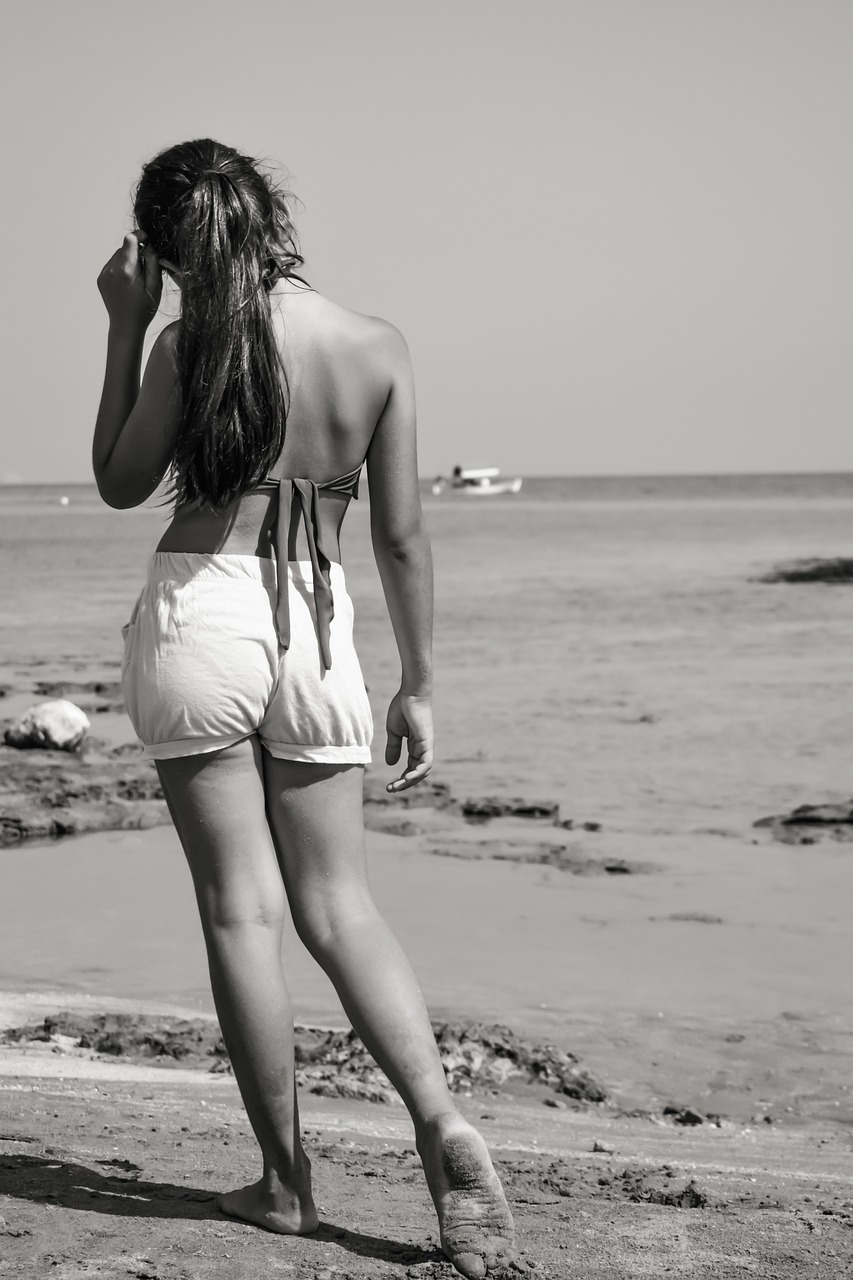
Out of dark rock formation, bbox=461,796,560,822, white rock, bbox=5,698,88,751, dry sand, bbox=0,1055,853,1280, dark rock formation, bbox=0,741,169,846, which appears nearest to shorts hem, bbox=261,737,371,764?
dry sand, bbox=0,1055,853,1280

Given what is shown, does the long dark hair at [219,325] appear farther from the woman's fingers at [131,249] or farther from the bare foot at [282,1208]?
the bare foot at [282,1208]

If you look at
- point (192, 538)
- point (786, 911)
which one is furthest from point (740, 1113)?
point (192, 538)

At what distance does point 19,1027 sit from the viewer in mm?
3912

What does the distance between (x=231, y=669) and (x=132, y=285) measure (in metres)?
0.68

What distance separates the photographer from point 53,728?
8273 millimetres

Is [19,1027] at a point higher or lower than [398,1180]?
lower

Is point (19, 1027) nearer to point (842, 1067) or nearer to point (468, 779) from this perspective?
point (842, 1067)

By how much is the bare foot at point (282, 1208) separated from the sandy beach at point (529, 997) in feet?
0.11

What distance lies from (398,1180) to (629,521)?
1821 inches

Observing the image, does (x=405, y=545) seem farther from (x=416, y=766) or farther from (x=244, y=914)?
(x=244, y=914)

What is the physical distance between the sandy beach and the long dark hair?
1.32 metres

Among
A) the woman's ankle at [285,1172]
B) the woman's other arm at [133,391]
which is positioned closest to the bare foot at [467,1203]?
the woman's ankle at [285,1172]

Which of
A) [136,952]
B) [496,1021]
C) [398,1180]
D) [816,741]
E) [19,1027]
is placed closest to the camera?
[398,1180]

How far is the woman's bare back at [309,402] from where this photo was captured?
7.63ft
